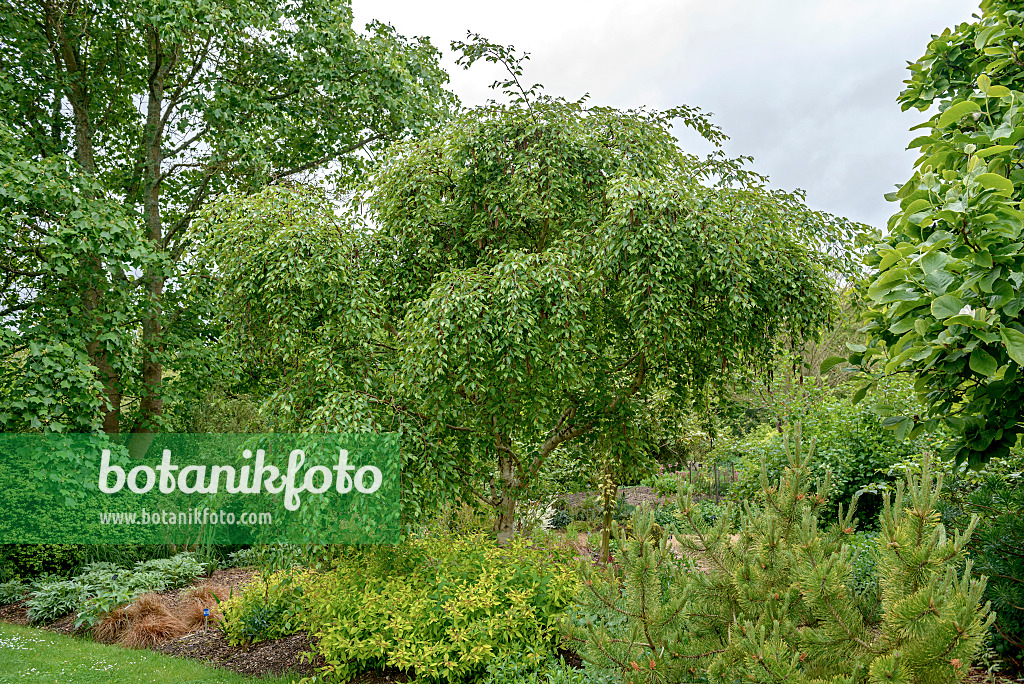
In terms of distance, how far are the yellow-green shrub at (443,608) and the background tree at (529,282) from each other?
832 mm

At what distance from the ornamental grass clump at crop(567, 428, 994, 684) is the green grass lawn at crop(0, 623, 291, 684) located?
11.3 feet

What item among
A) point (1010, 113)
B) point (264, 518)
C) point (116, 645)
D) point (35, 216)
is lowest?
point (116, 645)

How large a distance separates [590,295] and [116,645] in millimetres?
5400

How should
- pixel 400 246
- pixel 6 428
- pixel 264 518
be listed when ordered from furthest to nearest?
pixel 6 428
pixel 400 246
pixel 264 518

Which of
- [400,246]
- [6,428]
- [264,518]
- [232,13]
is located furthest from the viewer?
[232,13]

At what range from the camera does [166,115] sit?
8812mm

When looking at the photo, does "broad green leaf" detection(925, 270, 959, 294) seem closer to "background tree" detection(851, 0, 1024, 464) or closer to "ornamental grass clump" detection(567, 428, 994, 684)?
"background tree" detection(851, 0, 1024, 464)

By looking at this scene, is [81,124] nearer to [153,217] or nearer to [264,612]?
[153,217]

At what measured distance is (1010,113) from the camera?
7.52 feet

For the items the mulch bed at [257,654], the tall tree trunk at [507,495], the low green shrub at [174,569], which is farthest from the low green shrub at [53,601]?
the tall tree trunk at [507,495]

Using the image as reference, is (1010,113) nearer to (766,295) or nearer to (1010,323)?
(1010,323)

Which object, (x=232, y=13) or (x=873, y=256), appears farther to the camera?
(x=232, y=13)

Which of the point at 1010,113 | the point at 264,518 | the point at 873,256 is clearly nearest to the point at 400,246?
the point at 264,518

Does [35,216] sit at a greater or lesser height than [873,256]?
greater
